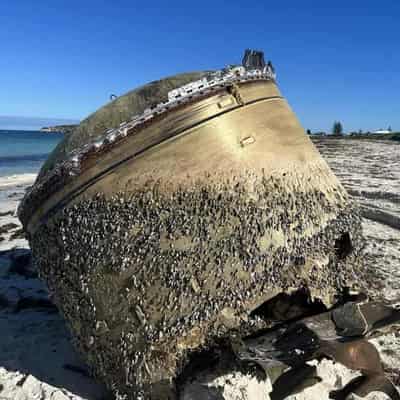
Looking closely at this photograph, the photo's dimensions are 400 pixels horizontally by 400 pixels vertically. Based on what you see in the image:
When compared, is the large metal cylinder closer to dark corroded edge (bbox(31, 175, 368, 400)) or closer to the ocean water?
dark corroded edge (bbox(31, 175, 368, 400))

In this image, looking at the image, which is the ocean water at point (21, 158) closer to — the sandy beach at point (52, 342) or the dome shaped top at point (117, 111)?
the sandy beach at point (52, 342)

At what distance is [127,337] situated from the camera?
6.75 feet

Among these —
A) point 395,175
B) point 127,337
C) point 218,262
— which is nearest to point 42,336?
point 127,337

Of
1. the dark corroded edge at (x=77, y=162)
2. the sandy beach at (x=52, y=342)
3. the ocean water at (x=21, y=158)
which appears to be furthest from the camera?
the ocean water at (x=21, y=158)

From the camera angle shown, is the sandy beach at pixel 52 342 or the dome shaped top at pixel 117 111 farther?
the sandy beach at pixel 52 342

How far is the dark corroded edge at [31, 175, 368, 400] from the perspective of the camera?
6.55ft

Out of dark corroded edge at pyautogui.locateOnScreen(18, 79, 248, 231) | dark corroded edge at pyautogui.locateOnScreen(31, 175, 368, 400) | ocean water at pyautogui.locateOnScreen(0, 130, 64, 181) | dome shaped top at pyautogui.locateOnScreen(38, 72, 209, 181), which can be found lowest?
dark corroded edge at pyautogui.locateOnScreen(31, 175, 368, 400)

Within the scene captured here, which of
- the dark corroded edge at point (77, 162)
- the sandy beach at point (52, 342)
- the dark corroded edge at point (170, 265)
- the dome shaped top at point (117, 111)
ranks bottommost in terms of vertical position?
the sandy beach at point (52, 342)

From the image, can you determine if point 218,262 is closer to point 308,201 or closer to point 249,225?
point 249,225

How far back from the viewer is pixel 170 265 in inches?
78.6

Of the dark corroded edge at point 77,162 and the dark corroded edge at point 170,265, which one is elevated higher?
the dark corroded edge at point 77,162

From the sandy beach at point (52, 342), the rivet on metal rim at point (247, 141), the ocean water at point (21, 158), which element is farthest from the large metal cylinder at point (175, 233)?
the ocean water at point (21, 158)

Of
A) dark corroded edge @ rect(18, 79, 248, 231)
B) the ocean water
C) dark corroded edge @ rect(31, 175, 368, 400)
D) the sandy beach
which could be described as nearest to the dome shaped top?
dark corroded edge @ rect(18, 79, 248, 231)

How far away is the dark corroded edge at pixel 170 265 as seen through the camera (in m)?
2.00
